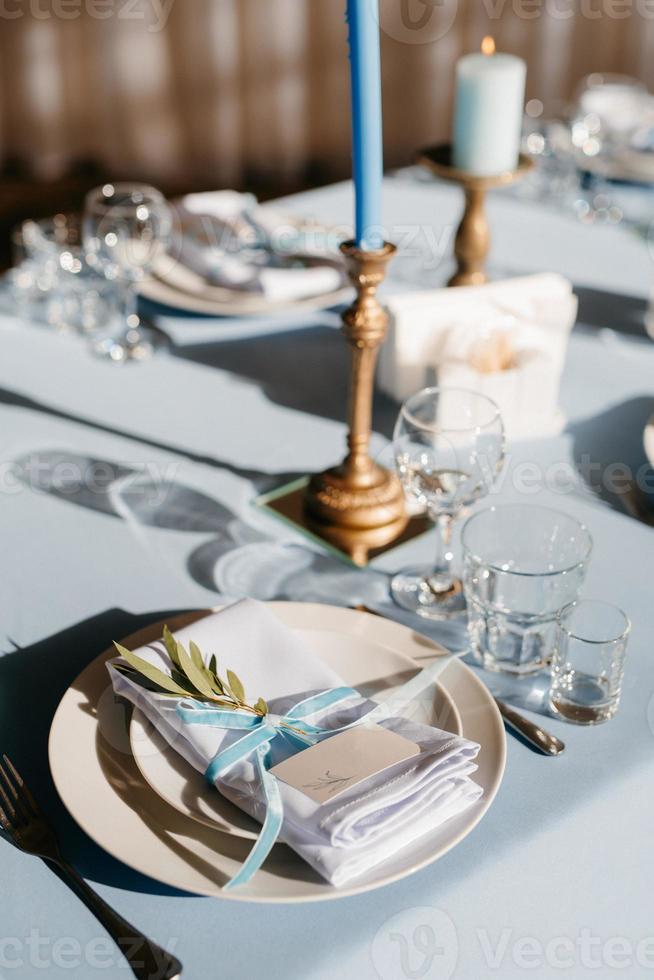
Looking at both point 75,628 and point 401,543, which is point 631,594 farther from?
point 75,628

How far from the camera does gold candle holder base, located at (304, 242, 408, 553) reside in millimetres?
1017

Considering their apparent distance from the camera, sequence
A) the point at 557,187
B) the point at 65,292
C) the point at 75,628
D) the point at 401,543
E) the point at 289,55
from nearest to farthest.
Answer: the point at 75,628 → the point at 401,543 → the point at 65,292 → the point at 557,187 → the point at 289,55

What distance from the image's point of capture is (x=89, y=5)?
10.5 feet

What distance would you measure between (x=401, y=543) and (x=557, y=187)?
1065 mm

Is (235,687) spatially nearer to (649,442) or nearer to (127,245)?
(649,442)

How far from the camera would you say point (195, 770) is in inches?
29.3

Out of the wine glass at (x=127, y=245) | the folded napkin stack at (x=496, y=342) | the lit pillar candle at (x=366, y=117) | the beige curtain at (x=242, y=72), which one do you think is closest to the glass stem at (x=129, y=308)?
the wine glass at (x=127, y=245)

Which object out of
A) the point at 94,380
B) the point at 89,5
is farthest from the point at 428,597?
the point at 89,5

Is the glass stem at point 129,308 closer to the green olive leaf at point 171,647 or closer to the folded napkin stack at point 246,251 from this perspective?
the folded napkin stack at point 246,251

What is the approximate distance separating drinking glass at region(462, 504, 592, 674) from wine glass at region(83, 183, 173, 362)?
23.9 inches

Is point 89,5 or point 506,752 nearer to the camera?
point 506,752

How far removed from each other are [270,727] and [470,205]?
846 millimetres

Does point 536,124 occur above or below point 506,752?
above

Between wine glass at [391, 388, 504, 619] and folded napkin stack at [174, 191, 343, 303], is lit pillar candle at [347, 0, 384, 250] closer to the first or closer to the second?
wine glass at [391, 388, 504, 619]
